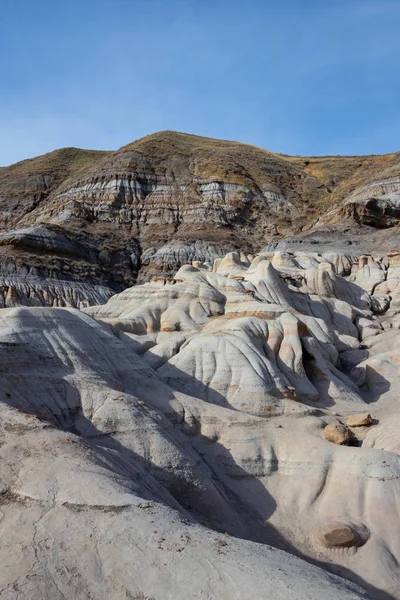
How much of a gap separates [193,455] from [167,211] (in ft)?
144

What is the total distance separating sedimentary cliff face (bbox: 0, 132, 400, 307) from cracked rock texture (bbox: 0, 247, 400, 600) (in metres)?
20.6

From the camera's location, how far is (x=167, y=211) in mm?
51375

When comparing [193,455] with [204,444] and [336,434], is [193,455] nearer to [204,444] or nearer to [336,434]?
[204,444]

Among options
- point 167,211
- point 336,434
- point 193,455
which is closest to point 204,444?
point 193,455

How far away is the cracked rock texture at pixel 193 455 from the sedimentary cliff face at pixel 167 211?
20616 mm

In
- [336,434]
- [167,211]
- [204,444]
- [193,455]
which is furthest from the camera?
[167,211]

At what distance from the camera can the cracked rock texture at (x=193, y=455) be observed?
4582 millimetres

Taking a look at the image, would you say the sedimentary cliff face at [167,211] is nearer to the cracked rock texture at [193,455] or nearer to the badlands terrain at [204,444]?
the badlands terrain at [204,444]

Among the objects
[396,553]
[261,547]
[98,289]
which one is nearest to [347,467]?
[396,553]

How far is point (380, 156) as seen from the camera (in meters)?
68.5

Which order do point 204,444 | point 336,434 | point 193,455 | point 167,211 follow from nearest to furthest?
point 193,455 < point 204,444 < point 336,434 < point 167,211

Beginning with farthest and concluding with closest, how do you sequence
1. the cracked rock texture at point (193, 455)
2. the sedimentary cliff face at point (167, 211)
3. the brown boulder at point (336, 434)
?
the sedimentary cliff face at point (167, 211) < the brown boulder at point (336, 434) < the cracked rock texture at point (193, 455)

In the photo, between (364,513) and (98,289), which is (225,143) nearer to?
(98,289)

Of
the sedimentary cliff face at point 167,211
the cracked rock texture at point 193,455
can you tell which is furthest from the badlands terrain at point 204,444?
the sedimentary cliff face at point 167,211
